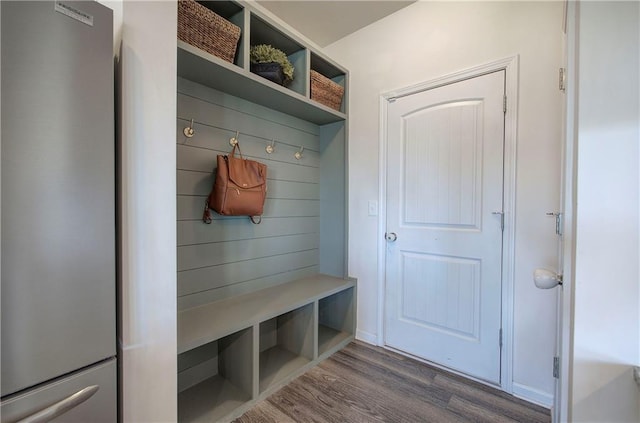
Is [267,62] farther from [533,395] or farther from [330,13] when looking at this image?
[533,395]

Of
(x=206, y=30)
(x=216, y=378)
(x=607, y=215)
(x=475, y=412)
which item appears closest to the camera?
(x=607, y=215)

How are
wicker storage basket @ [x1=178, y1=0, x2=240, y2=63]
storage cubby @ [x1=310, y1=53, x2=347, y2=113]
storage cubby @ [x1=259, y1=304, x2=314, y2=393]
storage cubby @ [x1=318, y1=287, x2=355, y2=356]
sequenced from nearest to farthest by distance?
wicker storage basket @ [x1=178, y1=0, x2=240, y2=63] → storage cubby @ [x1=259, y1=304, x2=314, y2=393] → storage cubby @ [x1=310, y1=53, x2=347, y2=113] → storage cubby @ [x1=318, y1=287, x2=355, y2=356]

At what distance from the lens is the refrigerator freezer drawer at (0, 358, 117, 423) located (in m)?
0.67

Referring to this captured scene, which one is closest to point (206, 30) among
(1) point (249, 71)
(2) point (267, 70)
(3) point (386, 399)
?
(1) point (249, 71)

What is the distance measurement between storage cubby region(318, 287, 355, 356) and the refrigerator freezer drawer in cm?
153

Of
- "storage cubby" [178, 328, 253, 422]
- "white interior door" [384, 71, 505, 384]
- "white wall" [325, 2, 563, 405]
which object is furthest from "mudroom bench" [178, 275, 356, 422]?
"white wall" [325, 2, 563, 405]

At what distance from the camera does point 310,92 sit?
2018 mm

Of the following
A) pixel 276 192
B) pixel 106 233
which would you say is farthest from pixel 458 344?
pixel 106 233

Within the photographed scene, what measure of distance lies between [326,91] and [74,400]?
6.95 feet

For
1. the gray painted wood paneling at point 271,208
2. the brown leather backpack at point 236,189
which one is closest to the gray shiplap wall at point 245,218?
the gray painted wood paneling at point 271,208

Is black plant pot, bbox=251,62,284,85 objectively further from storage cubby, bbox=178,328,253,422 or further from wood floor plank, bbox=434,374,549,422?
wood floor plank, bbox=434,374,549,422

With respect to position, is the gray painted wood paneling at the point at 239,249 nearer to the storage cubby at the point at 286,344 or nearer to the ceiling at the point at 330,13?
the storage cubby at the point at 286,344

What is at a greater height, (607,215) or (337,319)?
(607,215)

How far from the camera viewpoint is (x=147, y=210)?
932 millimetres
